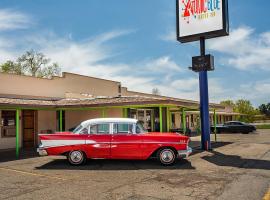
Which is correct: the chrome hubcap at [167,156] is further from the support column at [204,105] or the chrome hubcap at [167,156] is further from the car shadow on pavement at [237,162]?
the support column at [204,105]

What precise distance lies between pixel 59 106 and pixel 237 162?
11287 millimetres

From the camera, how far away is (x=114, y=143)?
1252 cm

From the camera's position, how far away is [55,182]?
9656 mm

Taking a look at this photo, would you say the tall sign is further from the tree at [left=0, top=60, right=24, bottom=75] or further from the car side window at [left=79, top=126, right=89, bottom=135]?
the tree at [left=0, top=60, right=24, bottom=75]

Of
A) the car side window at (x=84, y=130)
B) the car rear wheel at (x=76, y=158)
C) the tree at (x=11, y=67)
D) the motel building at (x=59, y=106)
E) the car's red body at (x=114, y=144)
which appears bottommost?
the car rear wheel at (x=76, y=158)

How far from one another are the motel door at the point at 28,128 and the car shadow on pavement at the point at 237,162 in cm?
1179

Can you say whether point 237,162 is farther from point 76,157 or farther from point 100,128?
point 76,157

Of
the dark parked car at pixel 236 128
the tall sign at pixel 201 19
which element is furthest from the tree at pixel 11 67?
the tall sign at pixel 201 19

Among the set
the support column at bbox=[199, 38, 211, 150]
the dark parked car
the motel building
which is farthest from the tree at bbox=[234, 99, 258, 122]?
the support column at bbox=[199, 38, 211, 150]

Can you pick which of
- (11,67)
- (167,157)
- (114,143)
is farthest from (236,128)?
(11,67)

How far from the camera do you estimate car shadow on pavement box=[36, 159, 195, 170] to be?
475 inches

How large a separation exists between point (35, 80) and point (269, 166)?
53.4 feet

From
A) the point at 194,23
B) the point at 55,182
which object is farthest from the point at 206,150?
the point at 55,182

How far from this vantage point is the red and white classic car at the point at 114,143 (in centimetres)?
1245
